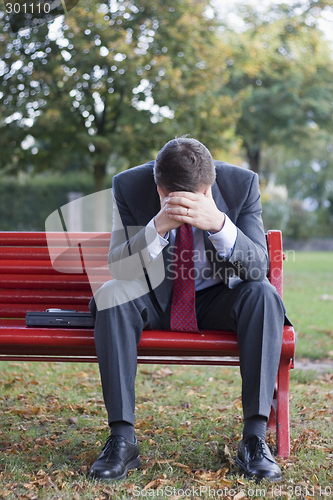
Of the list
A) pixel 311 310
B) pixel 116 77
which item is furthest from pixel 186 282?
pixel 116 77

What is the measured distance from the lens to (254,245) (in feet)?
9.04

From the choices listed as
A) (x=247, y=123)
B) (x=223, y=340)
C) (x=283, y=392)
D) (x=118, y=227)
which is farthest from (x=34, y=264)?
(x=247, y=123)

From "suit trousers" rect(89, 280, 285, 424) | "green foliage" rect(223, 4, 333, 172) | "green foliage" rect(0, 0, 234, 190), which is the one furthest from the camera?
"green foliage" rect(223, 4, 333, 172)

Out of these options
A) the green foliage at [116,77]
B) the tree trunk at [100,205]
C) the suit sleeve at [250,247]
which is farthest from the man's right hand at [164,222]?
the green foliage at [116,77]

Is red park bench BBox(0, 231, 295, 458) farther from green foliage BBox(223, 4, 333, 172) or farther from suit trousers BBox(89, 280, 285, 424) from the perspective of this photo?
green foliage BBox(223, 4, 333, 172)

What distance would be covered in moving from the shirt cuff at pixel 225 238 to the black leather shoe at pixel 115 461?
0.95m

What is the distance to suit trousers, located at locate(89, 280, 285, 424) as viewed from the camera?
2.52 meters

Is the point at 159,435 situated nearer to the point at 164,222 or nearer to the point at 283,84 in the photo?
the point at 164,222

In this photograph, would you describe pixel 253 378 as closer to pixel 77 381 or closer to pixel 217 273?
pixel 217 273

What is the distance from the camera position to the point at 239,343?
103 inches

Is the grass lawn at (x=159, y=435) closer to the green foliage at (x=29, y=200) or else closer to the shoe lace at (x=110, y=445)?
the shoe lace at (x=110, y=445)

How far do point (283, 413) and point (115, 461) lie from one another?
0.83 metres

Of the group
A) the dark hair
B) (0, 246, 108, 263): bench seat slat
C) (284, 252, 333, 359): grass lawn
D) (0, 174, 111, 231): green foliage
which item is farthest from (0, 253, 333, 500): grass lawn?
(0, 174, 111, 231): green foliage

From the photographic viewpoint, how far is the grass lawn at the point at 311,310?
544 cm
